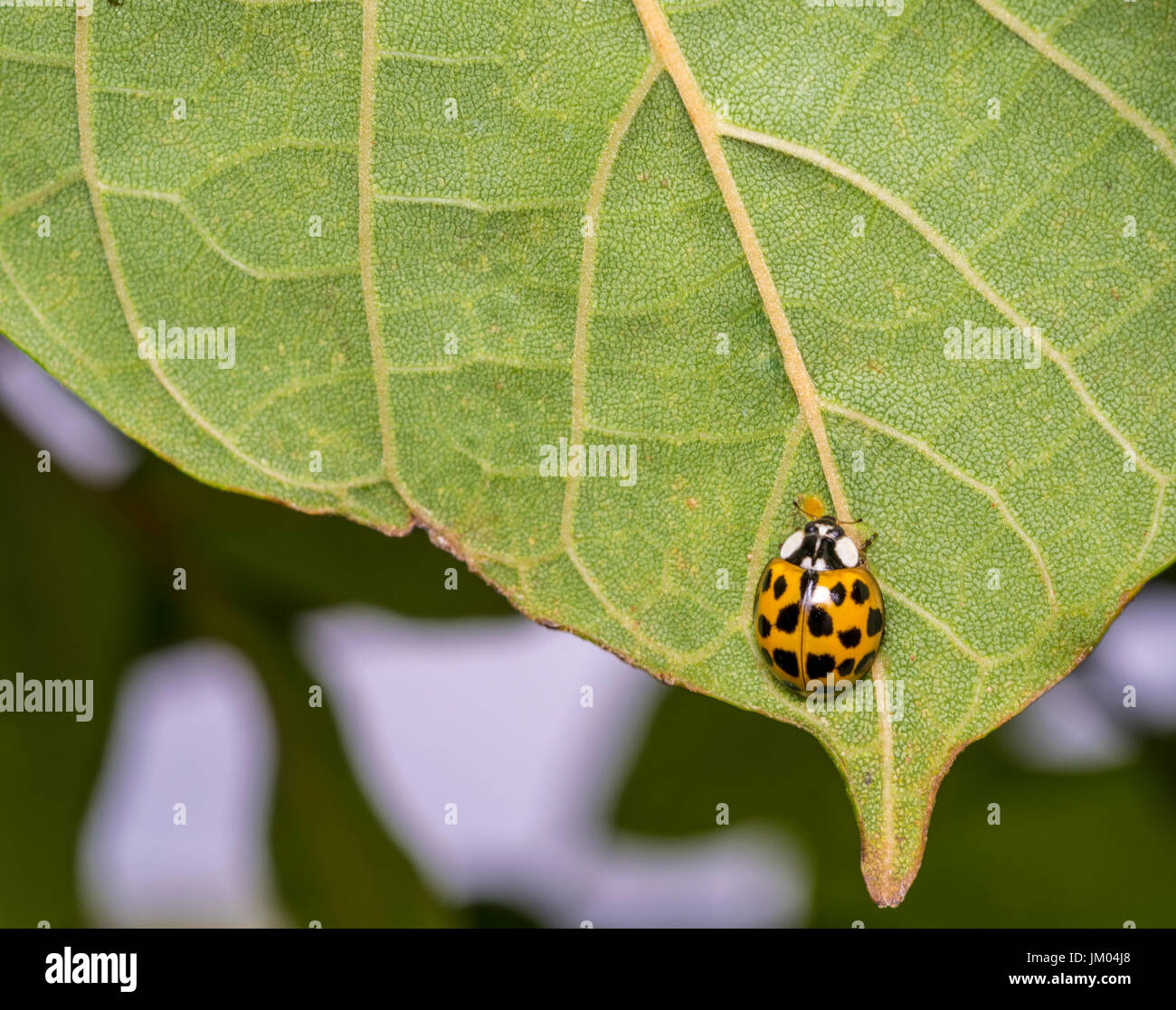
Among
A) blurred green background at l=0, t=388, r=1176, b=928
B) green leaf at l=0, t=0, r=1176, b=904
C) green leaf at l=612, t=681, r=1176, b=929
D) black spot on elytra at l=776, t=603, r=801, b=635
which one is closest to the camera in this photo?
green leaf at l=0, t=0, r=1176, b=904

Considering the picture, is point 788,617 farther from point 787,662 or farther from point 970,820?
point 970,820

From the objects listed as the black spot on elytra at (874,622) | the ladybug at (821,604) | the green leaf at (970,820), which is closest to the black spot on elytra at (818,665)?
the ladybug at (821,604)

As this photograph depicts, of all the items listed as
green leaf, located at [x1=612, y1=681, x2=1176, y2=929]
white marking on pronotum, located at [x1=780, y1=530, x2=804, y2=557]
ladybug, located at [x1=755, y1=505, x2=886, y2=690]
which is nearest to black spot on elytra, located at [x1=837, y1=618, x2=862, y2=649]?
ladybug, located at [x1=755, y1=505, x2=886, y2=690]

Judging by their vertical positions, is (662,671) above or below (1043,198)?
below

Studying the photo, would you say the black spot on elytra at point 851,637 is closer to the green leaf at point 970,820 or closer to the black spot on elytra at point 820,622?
the black spot on elytra at point 820,622

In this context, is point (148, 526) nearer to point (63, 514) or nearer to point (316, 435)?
point (63, 514)

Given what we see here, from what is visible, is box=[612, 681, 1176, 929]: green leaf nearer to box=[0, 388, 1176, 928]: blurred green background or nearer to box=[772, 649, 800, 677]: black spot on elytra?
box=[0, 388, 1176, 928]: blurred green background

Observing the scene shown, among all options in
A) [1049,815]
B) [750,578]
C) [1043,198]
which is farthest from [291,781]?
[1043,198]
